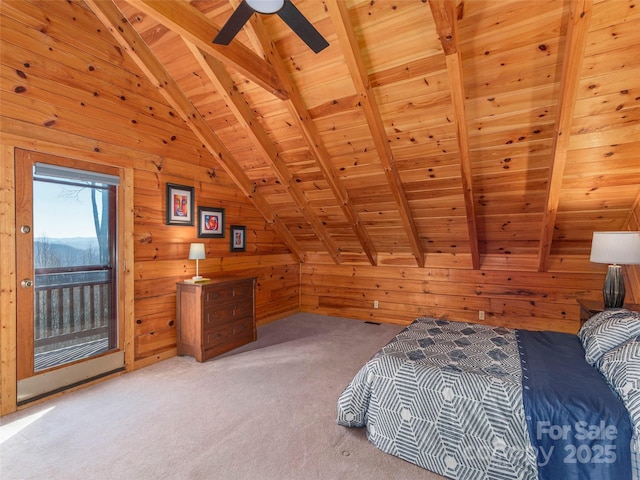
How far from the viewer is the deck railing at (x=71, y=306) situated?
2.60 meters

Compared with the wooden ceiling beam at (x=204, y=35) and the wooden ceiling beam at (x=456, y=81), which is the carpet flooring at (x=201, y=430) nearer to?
the wooden ceiling beam at (x=456, y=81)

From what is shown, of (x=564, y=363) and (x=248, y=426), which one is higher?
(x=564, y=363)

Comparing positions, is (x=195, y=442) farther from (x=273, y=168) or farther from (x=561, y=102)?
(x=561, y=102)

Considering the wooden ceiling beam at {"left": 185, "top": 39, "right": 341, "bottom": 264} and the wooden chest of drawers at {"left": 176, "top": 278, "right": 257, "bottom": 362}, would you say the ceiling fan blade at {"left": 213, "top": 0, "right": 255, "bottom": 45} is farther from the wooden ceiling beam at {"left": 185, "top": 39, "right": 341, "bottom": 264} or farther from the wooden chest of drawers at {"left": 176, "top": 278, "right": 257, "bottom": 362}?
the wooden chest of drawers at {"left": 176, "top": 278, "right": 257, "bottom": 362}

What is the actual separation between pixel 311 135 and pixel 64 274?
8.24 feet

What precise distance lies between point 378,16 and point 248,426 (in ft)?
9.95

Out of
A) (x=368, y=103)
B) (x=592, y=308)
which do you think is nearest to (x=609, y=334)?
(x=592, y=308)

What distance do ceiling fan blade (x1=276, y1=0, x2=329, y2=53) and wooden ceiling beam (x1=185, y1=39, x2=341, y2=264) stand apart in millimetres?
1122

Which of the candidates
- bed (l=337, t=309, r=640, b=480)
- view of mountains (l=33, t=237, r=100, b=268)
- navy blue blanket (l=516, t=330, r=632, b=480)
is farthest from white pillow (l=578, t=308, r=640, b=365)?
view of mountains (l=33, t=237, r=100, b=268)

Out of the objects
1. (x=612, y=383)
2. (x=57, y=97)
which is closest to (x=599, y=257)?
(x=612, y=383)

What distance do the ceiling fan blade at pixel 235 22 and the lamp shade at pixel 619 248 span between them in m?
3.23

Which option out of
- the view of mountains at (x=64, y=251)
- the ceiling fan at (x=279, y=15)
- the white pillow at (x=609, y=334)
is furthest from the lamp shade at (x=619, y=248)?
the view of mountains at (x=64, y=251)

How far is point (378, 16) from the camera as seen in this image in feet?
7.61

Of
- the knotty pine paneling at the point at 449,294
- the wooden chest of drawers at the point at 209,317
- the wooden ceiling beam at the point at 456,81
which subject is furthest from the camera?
the knotty pine paneling at the point at 449,294
